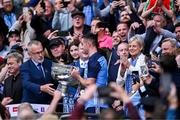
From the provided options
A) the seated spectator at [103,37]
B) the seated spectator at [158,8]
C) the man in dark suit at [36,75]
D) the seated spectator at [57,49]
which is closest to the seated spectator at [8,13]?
the seated spectator at [103,37]

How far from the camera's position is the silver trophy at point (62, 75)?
13.8 meters

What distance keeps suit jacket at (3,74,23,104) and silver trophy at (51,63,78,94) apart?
887 mm

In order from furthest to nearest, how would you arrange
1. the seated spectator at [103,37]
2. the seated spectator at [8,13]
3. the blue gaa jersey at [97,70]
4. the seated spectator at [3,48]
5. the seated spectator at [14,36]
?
the seated spectator at [8,13]
the seated spectator at [14,36]
the seated spectator at [3,48]
the seated spectator at [103,37]
the blue gaa jersey at [97,70]

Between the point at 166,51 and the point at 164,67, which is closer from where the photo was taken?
the point at 164,67

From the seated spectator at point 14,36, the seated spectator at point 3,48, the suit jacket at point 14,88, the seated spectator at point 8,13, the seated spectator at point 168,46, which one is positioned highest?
the seated spectator at point 8,13

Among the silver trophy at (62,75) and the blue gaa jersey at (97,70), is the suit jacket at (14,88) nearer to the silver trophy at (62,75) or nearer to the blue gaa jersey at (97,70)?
the silver trophy at (62,75)

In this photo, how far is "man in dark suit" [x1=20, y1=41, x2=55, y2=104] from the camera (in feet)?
46.3

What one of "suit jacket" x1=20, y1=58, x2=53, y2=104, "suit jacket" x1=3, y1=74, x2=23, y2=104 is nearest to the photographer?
"suit jacket" x1=3, y1=74, x2=23, y2=104

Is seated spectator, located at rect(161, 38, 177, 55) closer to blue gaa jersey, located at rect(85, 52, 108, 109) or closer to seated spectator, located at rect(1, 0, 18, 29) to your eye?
blue gaa jersey, located at rect(85, 52, 108, 109)

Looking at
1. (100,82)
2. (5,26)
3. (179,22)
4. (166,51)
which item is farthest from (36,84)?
(5,26)

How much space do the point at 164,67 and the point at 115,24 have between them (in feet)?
23.9

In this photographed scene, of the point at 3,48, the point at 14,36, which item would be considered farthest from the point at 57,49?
the point at 14,36

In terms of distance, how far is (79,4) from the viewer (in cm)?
1870

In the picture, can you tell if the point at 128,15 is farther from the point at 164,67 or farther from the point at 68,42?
the point at 164,67
